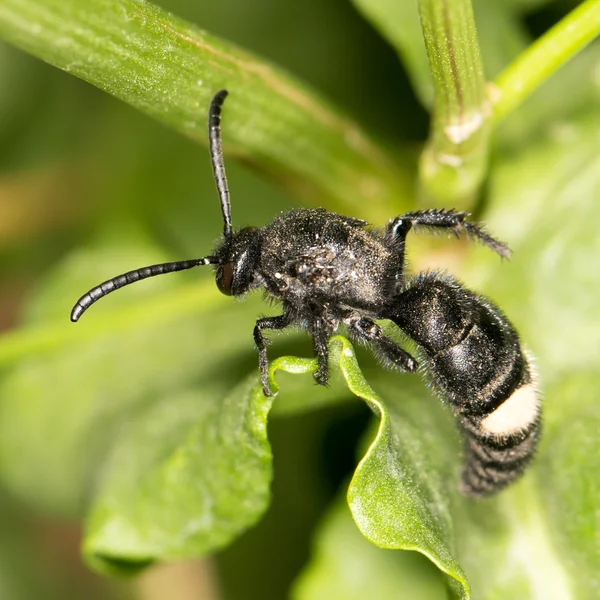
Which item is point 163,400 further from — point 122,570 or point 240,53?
point 240,53

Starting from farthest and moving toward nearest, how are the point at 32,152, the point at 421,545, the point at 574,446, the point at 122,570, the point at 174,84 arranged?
the point at 32,152 → the point at 122,570 → the point at 574,446 → the point at 174,84 → the point at 421,545

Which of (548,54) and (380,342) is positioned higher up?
(548,54)

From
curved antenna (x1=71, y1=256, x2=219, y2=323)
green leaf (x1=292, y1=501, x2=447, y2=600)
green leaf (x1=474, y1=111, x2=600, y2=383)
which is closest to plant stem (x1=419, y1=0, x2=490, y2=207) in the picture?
green leaf (x1=474, y1=111, x2=600, y2=383)

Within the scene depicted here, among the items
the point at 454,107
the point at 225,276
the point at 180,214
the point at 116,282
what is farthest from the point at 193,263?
the point at 180,214

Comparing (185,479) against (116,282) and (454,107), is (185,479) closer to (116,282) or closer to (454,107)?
(116,282)

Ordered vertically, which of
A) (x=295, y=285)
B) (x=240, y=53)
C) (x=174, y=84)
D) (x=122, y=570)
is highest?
(x=240, y=53)

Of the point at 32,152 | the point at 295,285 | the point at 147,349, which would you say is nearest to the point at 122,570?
the point at 147,349

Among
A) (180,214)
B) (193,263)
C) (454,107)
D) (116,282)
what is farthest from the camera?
(180,214)

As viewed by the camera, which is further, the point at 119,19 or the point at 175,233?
the point at 175,233
